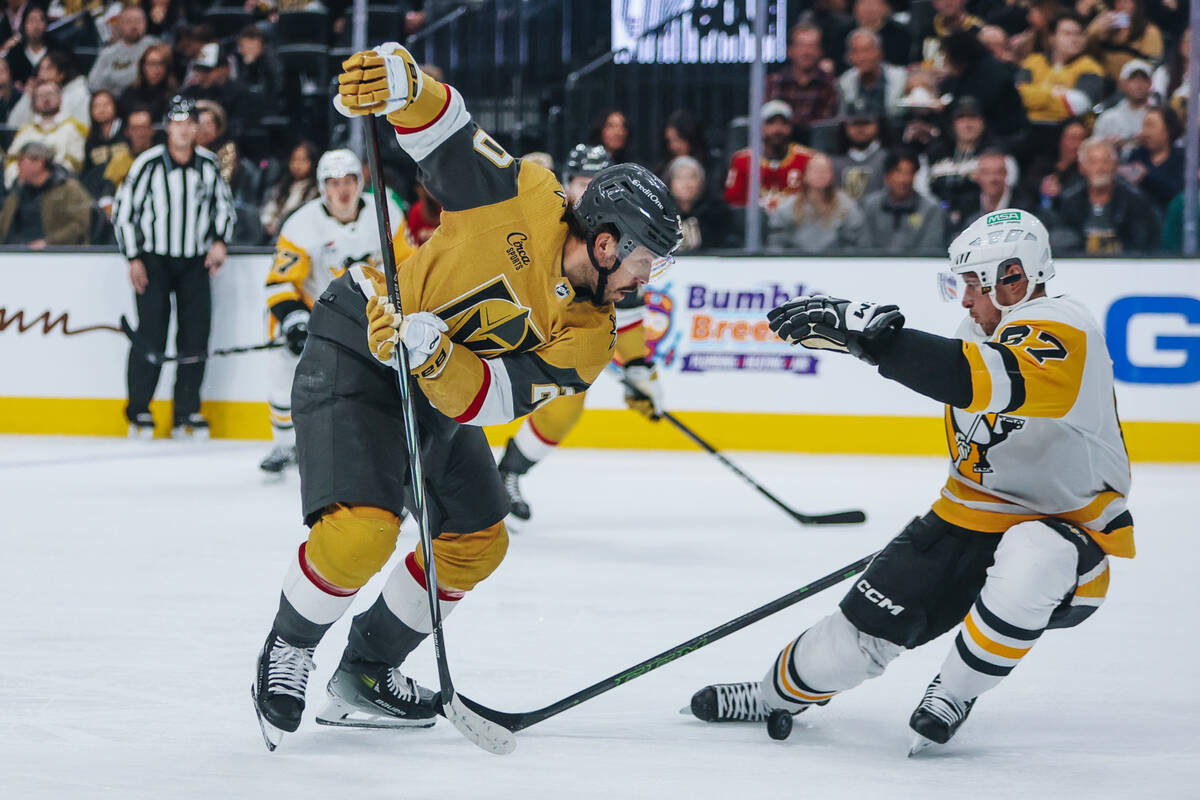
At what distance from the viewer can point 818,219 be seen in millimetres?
6812

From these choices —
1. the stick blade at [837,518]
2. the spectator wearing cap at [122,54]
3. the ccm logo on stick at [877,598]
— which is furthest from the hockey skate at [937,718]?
the spectator wearing cap at [122,54]

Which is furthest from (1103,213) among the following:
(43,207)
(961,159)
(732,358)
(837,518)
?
(43,207)

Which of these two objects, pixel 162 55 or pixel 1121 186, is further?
pixel 162 55

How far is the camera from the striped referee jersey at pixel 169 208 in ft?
23.0

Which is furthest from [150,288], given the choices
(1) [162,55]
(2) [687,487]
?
(2) [687,487]

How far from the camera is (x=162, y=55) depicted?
8469 mm

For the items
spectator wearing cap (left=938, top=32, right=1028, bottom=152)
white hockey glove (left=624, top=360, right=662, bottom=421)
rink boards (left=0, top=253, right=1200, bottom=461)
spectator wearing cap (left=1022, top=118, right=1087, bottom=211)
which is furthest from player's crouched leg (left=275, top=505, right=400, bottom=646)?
→ spectator wearing cap (left=938, top=32, right=1028, bottom=152)

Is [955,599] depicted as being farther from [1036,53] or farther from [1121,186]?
[1036,53]

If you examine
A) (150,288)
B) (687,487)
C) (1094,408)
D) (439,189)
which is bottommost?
(687,487)

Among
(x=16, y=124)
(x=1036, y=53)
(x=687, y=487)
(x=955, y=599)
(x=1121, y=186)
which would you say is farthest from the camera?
(x=16, y=124)

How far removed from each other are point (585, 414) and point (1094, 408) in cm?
453

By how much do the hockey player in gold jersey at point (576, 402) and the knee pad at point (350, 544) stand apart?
236cm

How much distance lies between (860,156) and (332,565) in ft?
16.7

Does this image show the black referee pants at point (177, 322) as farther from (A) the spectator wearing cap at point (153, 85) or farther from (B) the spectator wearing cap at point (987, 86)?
(B) the spectator wearing cap at point (987, 86)
